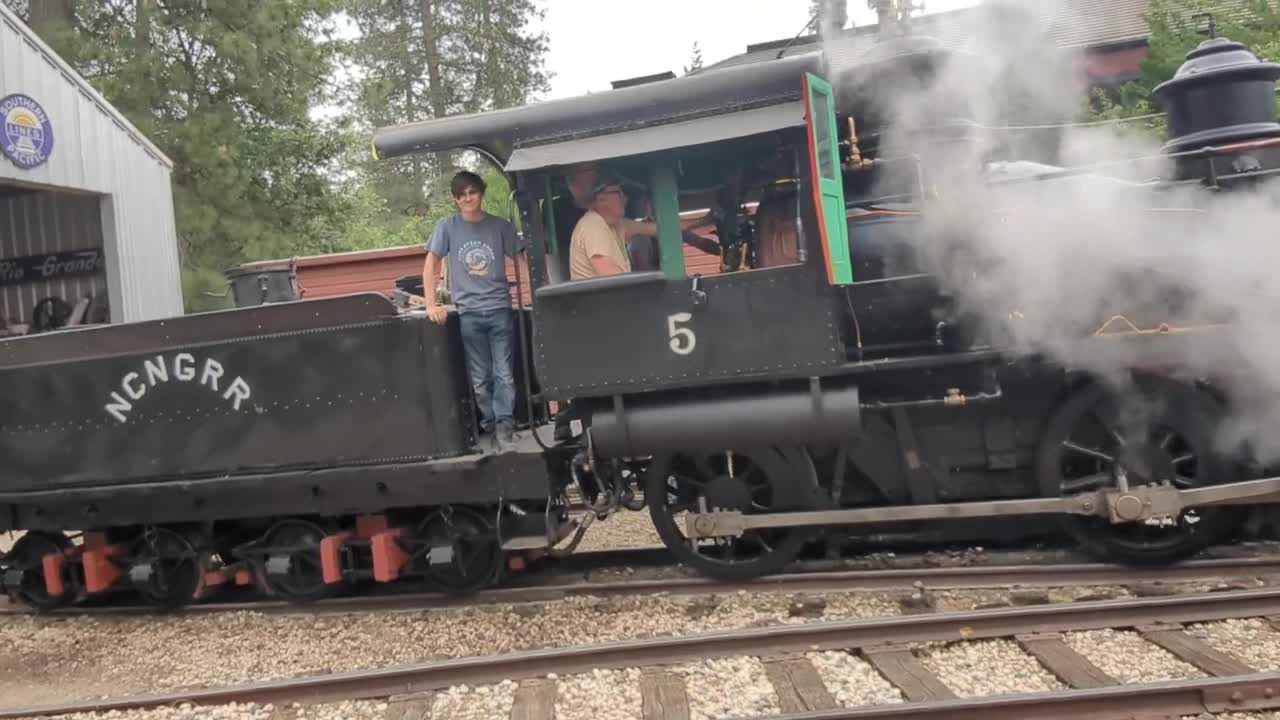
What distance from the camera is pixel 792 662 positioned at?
423 cm

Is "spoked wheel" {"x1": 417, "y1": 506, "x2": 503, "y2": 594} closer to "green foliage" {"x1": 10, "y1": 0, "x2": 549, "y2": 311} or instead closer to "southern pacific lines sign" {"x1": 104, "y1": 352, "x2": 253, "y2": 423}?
"southern pacific lines sign" {"x1": 104, "y1": 352, "x2": 253, "y2": 423}

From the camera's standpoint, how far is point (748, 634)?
4.39m

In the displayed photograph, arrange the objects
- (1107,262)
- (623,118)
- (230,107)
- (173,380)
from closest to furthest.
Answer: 1. (623,118)
2. (1107,262)
3. (173,380)
4. (230,107)

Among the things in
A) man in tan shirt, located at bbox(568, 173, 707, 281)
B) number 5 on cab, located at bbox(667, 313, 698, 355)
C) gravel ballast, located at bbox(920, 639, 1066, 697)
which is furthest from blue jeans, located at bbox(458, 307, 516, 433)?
gravel ballast, located at bbox(920, 639, 1066, 697)

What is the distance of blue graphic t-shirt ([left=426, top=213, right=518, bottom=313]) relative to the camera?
5348 millimetres

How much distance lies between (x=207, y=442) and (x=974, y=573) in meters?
4.73

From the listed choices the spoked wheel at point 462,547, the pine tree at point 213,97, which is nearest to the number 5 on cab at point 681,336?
the spoked wheel at point 462,547

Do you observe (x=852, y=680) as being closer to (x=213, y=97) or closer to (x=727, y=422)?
(x=727, y=422)

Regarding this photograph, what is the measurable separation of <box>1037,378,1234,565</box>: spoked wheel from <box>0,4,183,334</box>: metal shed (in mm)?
10358

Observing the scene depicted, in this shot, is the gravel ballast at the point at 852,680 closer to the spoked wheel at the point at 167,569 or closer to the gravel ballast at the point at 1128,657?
the gravel ballast at the point at 1128,657

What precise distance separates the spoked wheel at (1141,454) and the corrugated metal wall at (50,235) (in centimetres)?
1305

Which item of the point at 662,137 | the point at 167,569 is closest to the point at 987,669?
the point at 662,137

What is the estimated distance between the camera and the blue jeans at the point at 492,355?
212 inches

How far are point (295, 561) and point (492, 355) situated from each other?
1.95 meters
